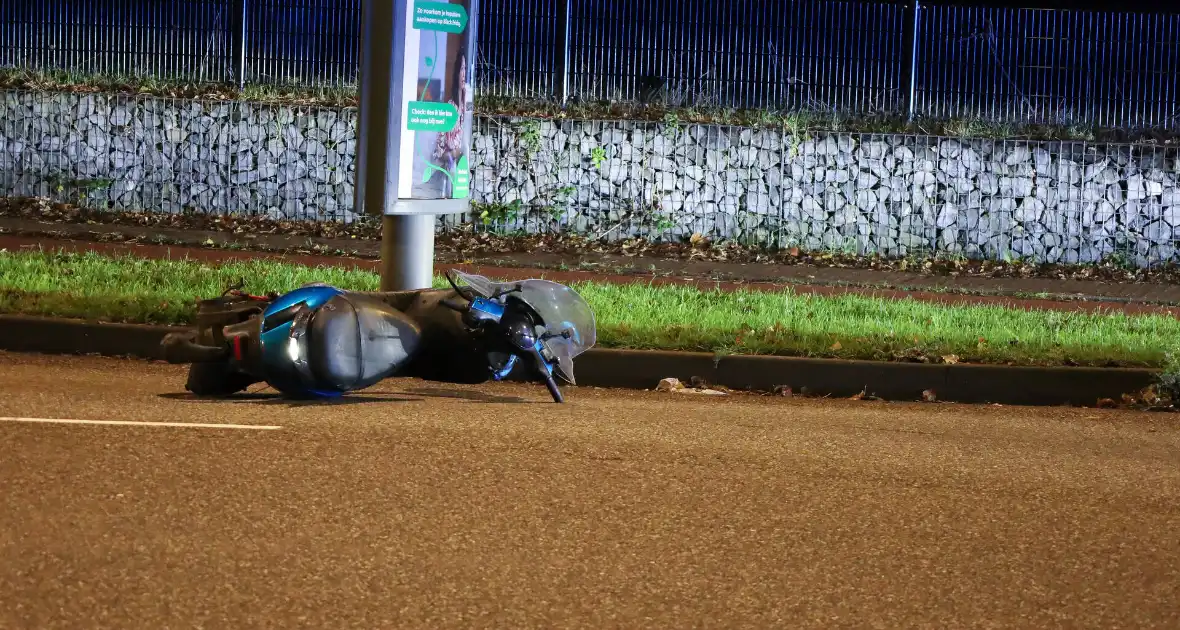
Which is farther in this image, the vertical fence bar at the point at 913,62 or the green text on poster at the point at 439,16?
the vertical fence bar at the point at 913,62

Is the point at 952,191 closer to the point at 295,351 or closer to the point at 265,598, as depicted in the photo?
the point at 295,351

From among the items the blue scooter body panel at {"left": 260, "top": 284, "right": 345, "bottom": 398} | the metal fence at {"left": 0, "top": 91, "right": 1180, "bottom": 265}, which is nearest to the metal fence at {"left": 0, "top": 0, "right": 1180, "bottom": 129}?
the metal fence at {"left": 0, "top": 91, "right": 1180, "bottom": 265}

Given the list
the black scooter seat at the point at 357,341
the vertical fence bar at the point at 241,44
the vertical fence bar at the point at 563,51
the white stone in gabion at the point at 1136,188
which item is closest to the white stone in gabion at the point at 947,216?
the white stone in gabion at the point at 1136,188

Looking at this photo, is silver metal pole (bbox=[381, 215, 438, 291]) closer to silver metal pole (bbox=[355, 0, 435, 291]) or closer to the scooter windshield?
silver metal pole (bbox=[355, 0, 435, 291])

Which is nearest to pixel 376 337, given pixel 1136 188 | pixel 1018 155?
pixel 1018 155

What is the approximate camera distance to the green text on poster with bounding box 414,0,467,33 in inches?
407

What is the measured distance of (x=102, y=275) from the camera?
13609mm

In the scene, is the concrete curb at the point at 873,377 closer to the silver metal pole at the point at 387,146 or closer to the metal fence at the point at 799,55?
the silver metal pole at the point at 387,146

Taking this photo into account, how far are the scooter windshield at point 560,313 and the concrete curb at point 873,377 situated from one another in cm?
154

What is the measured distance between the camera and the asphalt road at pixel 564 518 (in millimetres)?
5113

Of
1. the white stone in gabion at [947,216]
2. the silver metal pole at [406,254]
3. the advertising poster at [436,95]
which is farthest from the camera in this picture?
the white stone in gabion at [947,216]

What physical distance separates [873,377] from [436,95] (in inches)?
124

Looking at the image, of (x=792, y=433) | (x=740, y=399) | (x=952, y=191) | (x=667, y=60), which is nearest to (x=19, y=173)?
(x=667, y=60)

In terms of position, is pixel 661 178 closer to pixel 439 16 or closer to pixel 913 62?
pixel 913 62
